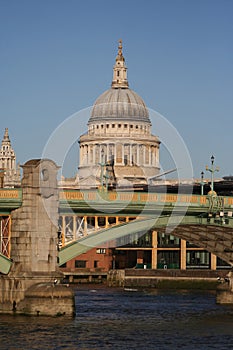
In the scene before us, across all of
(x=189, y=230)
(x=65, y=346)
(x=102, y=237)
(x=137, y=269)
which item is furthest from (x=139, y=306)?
(x=137, y=269)

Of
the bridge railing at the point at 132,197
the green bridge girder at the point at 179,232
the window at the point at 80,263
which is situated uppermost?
the window at the point at 80,263

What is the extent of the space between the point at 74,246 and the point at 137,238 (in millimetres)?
71010

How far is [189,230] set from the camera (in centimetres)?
10206

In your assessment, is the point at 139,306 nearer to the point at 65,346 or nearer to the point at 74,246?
the point at 74,246

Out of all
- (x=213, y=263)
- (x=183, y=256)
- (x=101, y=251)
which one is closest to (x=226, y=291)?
(x=213, y=263)

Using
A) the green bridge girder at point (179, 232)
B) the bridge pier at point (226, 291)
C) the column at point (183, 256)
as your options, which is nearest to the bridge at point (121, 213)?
the green bridge girder at point (179, 232)

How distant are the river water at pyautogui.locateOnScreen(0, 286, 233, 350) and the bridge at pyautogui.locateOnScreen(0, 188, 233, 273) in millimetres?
5198

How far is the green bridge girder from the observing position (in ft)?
292

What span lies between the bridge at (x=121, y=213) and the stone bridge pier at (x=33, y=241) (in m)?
0.78

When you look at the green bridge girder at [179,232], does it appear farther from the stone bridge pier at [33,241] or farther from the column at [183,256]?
the column at [183,256]

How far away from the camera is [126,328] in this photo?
265 feet

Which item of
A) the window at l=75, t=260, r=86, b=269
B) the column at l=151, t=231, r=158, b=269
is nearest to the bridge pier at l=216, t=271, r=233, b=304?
the column at l=151, t=231, r=158, b=269

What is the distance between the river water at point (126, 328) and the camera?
2852 inches

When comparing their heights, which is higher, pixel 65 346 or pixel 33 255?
pixel 33 255
